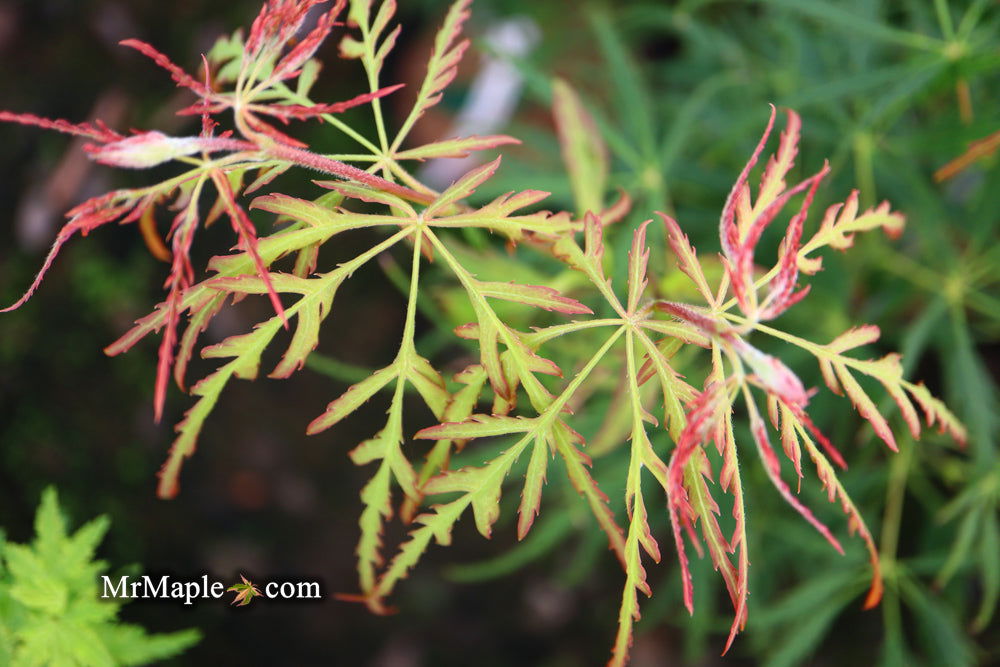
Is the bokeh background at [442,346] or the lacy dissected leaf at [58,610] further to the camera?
the bokeh background at [442,346]

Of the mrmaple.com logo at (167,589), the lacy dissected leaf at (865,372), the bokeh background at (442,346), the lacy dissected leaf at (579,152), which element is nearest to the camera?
the lacy dissected leaf at (865,372)

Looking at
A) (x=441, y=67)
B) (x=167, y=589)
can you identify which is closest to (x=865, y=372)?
(x=441, y=67)

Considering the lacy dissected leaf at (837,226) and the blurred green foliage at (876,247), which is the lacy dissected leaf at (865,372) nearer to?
the lacy dissected leaf at (837,226)

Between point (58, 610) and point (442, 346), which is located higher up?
point (442, 346)

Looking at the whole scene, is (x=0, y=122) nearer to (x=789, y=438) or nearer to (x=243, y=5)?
(x=243, y=5)

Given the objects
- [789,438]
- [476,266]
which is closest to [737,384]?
[789,438]

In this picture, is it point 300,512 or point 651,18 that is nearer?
point 651,18

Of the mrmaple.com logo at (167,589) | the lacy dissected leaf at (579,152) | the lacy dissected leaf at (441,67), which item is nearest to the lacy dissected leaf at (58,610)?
the mrmaple.com logo at (167,589)

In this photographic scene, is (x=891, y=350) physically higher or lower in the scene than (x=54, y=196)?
lower

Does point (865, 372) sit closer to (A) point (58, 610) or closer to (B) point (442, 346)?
(A) point (58, 610)
